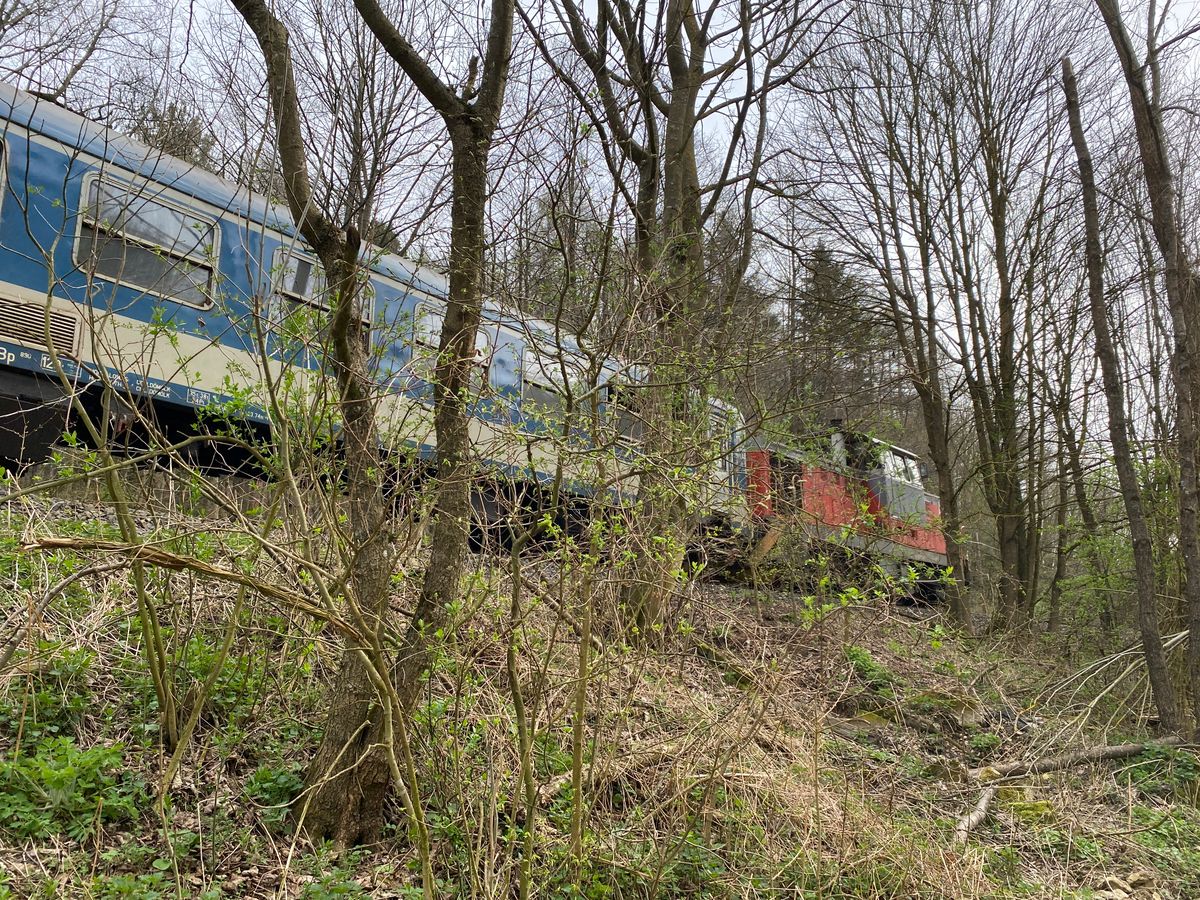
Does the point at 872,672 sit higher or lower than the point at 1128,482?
lower

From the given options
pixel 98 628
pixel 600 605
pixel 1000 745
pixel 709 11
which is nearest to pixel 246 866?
pixel 98 628

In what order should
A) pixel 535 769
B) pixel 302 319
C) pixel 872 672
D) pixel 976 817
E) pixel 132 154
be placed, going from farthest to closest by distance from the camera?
1. pixel 872 672
2. pixel 132 154
3. pixel 976 817
4. pixel 535 769
5. pixel 302 319

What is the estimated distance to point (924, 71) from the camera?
12258 millimetres

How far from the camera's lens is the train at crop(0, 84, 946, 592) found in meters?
3.79

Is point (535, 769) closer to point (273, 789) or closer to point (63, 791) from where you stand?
point (273, 789)

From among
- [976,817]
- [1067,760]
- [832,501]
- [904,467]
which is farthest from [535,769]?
[904,467]

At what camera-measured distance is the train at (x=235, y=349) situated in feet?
12.5

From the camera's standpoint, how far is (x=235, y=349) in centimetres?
765

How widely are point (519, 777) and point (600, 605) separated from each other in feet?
2.70

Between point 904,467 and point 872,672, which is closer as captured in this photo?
point 872,672

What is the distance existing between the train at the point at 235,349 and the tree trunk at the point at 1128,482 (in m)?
1.90

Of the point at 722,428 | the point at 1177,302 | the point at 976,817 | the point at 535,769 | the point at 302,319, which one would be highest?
the point at 1177,302

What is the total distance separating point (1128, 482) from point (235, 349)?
26.1 ft

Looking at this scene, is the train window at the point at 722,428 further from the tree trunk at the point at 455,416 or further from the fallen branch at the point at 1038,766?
the fallen branch at the point at 1038,766
